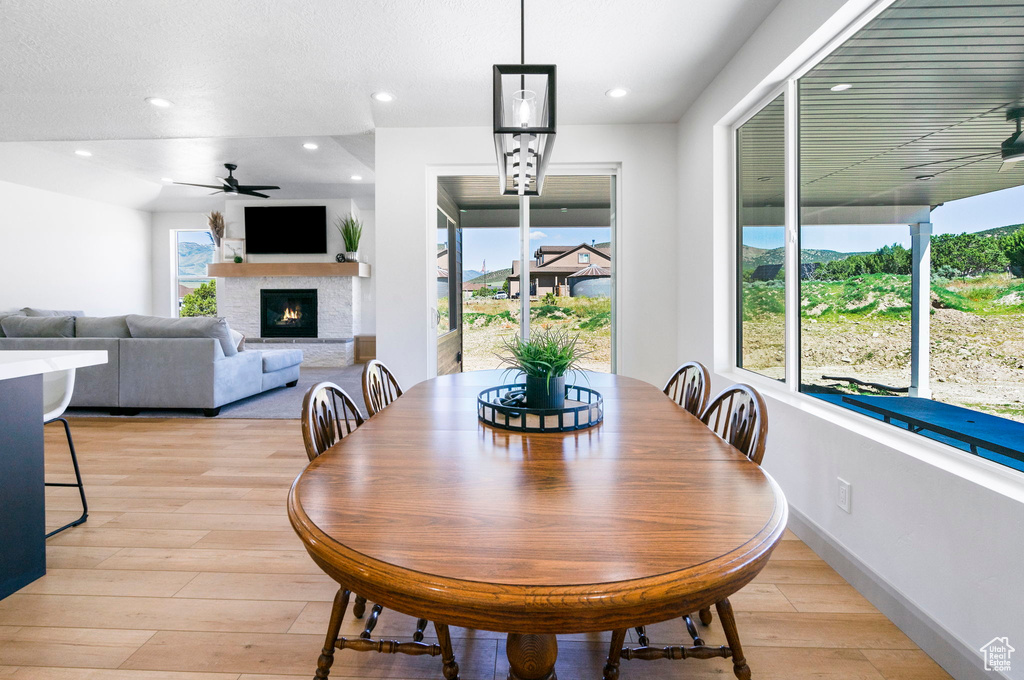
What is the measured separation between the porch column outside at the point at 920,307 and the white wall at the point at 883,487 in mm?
187

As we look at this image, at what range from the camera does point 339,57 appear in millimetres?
2855

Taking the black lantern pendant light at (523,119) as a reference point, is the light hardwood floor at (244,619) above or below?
below

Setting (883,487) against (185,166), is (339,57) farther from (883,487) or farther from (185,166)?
(185,166)

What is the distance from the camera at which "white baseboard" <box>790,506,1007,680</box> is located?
135 cm

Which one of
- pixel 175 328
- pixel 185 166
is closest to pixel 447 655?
pixel 175 328

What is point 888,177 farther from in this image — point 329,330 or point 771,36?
point 329,330

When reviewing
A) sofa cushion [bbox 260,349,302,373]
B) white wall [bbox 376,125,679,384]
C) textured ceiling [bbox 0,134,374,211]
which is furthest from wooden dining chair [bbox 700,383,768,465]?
sofa cushion [bbox 260,349,302,373]

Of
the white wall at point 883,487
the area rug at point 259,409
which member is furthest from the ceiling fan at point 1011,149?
the area rug at point 259,409

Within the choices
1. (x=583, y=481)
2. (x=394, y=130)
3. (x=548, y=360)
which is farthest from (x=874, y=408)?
(x=394, y=130)

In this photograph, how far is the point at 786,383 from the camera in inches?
99.5

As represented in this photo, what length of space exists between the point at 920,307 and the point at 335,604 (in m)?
1.95

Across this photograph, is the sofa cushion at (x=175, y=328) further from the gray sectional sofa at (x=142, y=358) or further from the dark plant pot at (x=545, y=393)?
the dark plant pot at (x=545, y=393)

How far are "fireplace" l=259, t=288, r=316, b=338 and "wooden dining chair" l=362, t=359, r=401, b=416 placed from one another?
668 centimetres

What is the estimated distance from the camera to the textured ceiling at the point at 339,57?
2.40m
